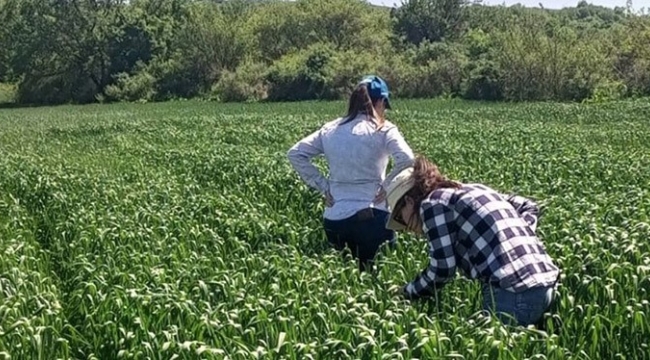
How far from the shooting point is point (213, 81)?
231 ft

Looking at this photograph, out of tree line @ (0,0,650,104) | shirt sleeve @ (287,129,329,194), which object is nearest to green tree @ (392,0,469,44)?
tree line @ (0,0,650,104)

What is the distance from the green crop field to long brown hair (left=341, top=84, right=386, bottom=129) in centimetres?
103

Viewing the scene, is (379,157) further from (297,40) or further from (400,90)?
(297,40)

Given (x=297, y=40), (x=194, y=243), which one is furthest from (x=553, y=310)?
(x=297, y=40)

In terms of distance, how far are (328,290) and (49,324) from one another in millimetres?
1744

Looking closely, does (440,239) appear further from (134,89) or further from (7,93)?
(7,93)

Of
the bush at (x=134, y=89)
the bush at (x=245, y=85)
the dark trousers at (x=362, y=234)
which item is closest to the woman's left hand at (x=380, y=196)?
the dark trousers at (x=362, y=234)

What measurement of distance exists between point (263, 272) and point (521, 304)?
2.16 meters

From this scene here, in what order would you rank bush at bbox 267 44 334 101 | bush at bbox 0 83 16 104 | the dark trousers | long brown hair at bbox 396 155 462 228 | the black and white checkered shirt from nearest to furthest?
the black and white checkered shirt < long brown hair at bbox 396 155 462 228 < the dark trousers < bush at bbox 267 44 334 101 < bush at bbox 0 83 16 104

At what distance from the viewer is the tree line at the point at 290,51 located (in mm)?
49906

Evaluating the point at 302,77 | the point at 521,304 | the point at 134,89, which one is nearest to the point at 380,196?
the point at 521,304

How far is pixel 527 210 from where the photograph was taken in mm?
4629

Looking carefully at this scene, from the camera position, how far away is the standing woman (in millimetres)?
5828

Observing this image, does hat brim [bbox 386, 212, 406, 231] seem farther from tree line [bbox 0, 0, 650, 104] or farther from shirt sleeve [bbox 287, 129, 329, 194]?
tree line [bbox 0, 0, 650, 104]
